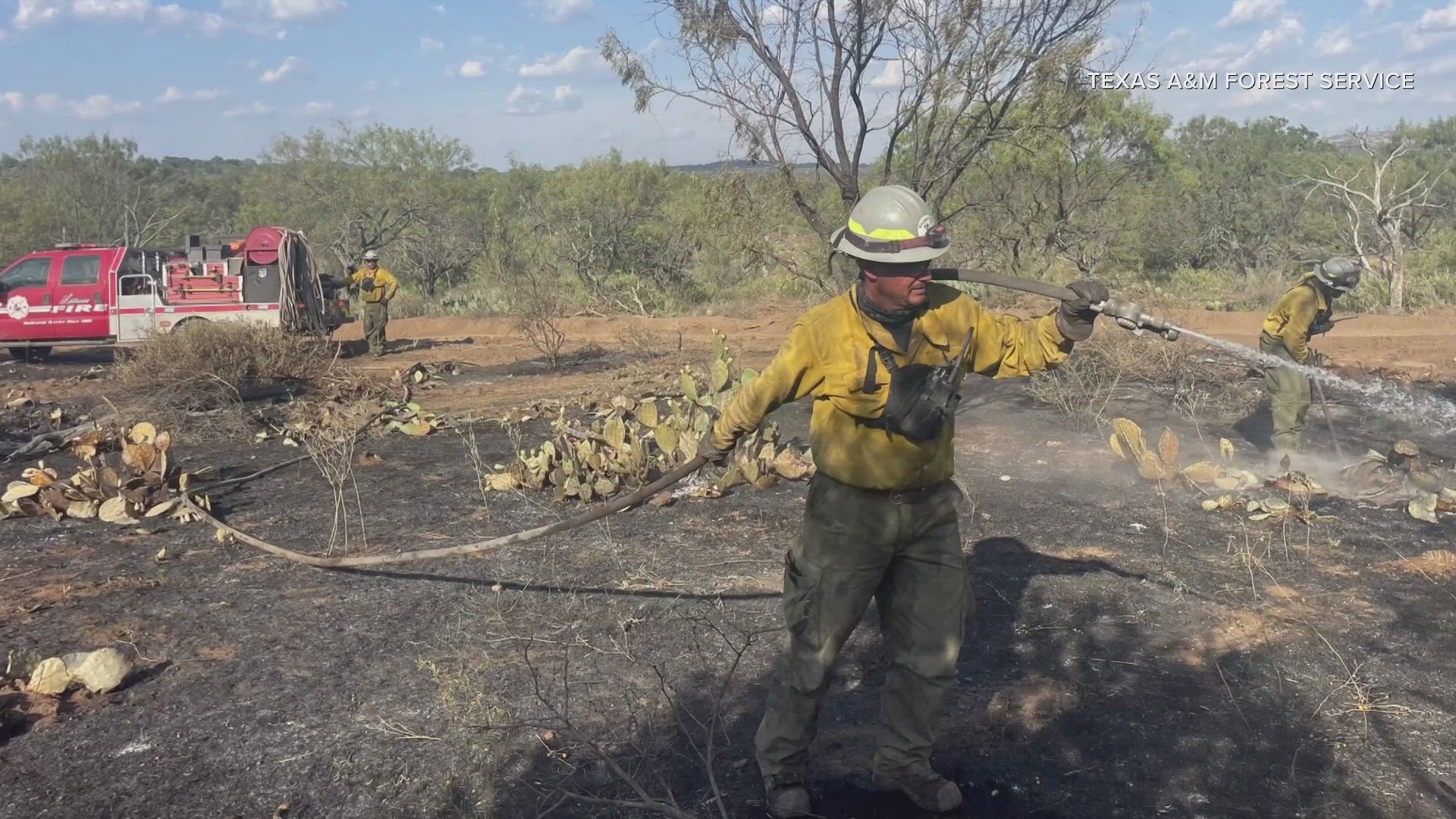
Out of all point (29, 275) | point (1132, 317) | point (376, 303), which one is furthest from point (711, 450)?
point (29, 275)

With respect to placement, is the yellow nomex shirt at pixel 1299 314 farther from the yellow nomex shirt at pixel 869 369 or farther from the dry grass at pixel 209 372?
the dry grass at pixel 209 372

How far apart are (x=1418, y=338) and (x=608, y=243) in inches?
691

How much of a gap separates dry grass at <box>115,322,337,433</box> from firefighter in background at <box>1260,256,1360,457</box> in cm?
859

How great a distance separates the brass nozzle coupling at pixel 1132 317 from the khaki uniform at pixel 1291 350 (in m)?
4.85

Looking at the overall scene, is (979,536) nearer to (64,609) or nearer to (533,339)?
(64,609)

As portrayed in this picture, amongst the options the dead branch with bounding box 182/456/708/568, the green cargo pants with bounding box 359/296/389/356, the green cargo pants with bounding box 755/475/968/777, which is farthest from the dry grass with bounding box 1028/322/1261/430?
the green cargo pants with bounding box 359/296/389/356

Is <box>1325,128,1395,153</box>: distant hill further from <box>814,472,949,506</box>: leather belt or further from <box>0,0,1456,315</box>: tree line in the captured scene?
<box>814,472,949,506</box>: leather belt

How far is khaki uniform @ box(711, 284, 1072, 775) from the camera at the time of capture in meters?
3.36

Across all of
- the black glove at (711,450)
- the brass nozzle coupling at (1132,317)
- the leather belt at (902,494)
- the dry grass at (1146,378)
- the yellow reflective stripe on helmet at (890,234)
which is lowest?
the dry grass at (1146,378)

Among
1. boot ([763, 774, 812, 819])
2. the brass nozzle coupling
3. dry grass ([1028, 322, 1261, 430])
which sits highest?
the brass nozzle coupling

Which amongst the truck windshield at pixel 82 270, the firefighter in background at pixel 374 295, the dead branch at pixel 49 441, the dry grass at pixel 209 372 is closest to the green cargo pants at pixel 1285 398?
the dry grass at pixel 209 372

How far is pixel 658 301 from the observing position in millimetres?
23750

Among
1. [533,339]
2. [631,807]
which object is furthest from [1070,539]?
[533,339]

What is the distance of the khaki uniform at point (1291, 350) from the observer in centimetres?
783
